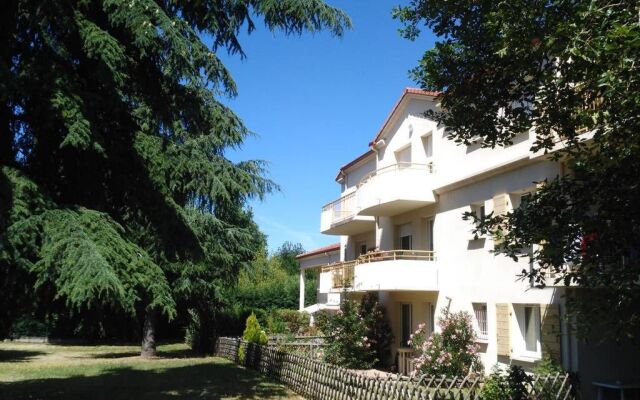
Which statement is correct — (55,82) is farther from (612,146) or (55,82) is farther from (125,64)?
(612,146)

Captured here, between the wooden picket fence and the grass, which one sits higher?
the wooden picket fence

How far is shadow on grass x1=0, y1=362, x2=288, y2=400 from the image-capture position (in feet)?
50.4

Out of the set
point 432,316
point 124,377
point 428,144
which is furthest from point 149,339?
point 428,144

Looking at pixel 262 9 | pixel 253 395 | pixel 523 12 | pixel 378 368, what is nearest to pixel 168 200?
pixel 262 9

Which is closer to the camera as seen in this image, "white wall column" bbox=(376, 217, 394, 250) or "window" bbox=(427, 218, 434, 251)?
"window" bbox=(427, 218, 434, 251)

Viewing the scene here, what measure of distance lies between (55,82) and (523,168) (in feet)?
36.6

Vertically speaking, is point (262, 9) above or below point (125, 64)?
above

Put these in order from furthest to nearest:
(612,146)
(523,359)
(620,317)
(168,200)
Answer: (523,359) → (168,200) → (620,317) → (612,146)

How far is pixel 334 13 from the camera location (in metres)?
12.0

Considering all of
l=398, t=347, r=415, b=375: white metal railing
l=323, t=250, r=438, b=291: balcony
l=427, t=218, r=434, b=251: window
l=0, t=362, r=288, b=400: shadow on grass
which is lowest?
Answer: l=0, t=362, r=288, b=400: shadow on grass

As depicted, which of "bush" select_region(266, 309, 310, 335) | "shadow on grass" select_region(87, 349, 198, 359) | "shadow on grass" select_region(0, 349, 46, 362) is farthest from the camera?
"bush" select_region(266, 309, 310, 335)

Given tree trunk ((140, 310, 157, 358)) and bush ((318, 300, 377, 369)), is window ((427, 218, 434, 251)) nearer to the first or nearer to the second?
bush ((318, 300, 377, 369))

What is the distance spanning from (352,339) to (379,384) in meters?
8.90

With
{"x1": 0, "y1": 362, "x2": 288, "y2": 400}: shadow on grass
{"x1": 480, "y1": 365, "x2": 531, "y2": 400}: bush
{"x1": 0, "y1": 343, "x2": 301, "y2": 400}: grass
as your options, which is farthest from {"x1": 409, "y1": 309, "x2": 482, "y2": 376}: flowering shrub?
{"x1": 480, "y1": 365, "x2": 531, "y2": 400}: bush
